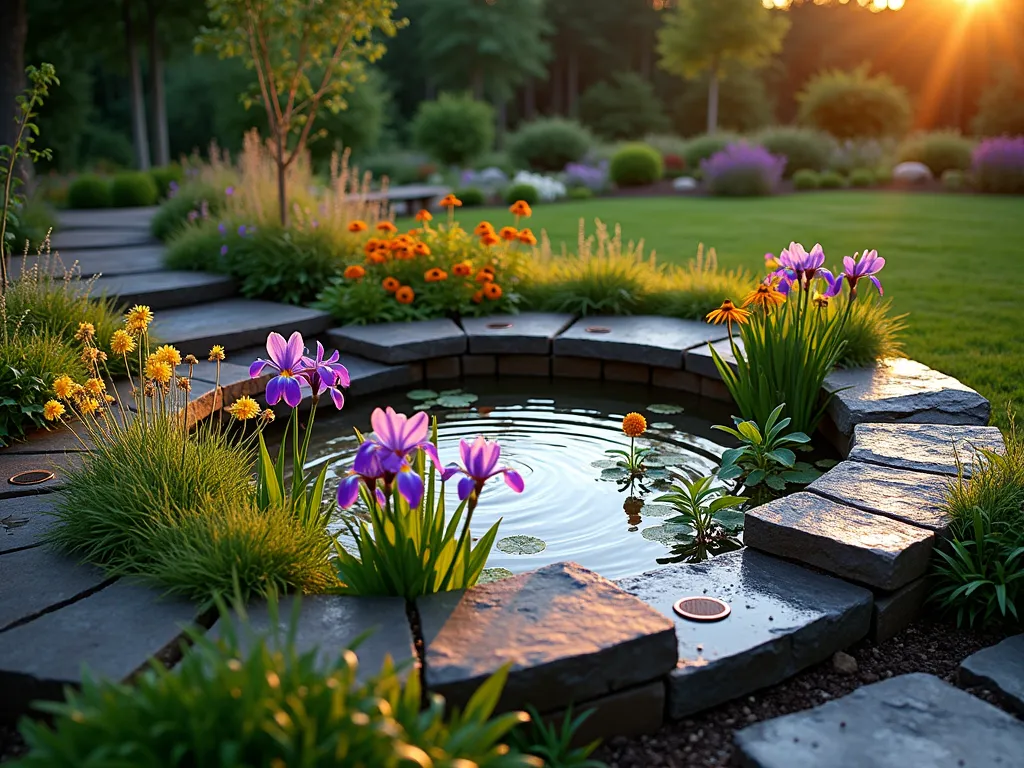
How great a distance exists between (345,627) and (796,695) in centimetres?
110

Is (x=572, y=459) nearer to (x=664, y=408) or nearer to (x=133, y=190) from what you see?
(x=664, y=408)

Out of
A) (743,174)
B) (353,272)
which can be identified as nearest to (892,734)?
(353,272)

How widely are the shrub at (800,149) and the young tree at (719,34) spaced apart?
5.08 metres

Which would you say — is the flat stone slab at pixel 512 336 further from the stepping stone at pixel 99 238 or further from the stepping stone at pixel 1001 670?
the stepping stone at pixel 99 238

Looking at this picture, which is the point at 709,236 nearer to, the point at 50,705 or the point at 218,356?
the point at 218,356

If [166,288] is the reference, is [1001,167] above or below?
above

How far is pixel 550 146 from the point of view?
20.2 m

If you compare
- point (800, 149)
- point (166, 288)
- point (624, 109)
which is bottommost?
point (166, 288)

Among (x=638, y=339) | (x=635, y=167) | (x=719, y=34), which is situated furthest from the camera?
(x=719, y=34)

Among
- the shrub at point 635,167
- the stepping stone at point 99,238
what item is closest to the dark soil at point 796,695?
the stepping stone at point 99,238

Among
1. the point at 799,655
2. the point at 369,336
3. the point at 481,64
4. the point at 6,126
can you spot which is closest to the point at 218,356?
the point at 799,655

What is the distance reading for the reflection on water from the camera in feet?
9.92

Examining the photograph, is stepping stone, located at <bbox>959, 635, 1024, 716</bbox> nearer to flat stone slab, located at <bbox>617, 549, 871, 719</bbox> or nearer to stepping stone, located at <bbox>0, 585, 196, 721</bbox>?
flat stone slab, located at <bbox>617, 549, 871, 719</bbox>

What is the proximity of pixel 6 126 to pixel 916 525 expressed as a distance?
32.8 ft
